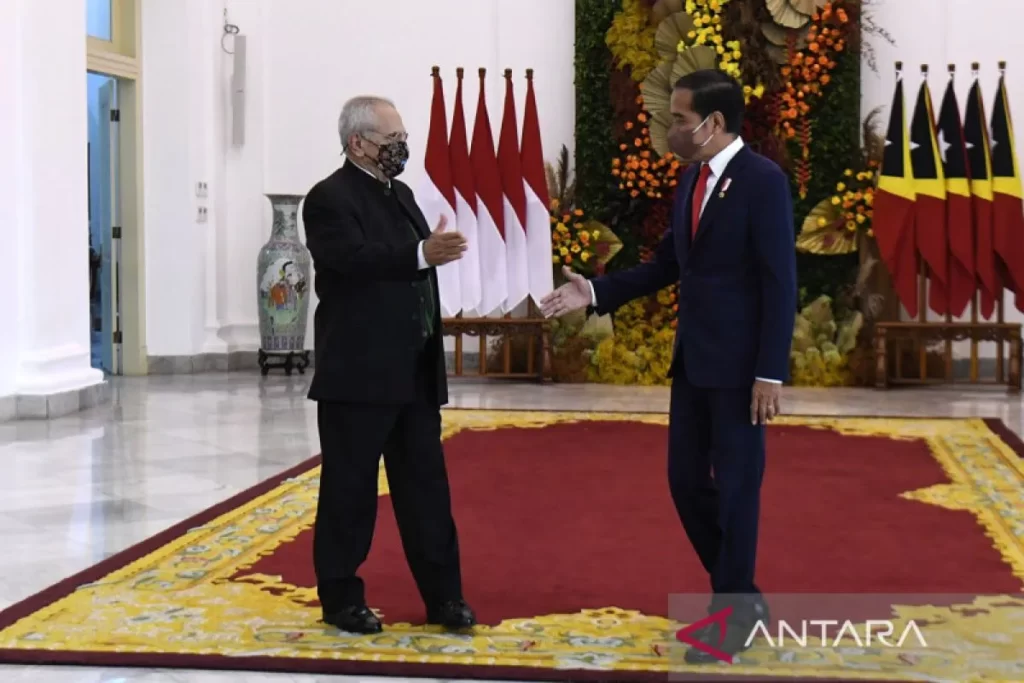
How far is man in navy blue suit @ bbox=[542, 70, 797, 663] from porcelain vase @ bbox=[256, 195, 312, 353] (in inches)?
315

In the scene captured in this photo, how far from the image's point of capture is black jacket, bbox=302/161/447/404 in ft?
11.2

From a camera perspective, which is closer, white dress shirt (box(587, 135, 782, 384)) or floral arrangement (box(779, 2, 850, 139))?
white dress shirt (box(587, 135, 782, 384))

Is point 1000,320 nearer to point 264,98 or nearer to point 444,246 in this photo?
point 264,98

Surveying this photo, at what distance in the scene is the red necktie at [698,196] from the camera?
344cm

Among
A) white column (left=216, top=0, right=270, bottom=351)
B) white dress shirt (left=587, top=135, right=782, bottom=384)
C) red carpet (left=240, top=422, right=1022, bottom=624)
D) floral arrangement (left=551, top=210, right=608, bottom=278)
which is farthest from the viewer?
white column (left=216, top=0, right=270, bottom=351)

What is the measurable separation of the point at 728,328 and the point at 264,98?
9.45 metres

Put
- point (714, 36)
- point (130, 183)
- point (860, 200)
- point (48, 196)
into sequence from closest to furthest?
point (48, 196) → point (860, 200) → point (714, 36) → point (130, 183)

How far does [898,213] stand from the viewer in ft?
32.9

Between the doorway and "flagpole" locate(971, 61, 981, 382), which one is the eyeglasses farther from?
the doorway

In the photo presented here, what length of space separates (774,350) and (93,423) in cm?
585

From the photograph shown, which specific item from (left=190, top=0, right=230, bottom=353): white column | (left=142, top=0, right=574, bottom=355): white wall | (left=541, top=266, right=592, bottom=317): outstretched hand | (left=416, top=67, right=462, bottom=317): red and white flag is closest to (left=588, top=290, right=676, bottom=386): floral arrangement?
(left=416, top=67, right=462, bottom=317): red and white flag

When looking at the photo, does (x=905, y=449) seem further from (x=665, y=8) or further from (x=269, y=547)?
(x=665, y=8)

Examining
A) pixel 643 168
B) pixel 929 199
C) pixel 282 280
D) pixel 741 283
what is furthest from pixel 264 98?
pixel 741 283

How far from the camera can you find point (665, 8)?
1084 cm
